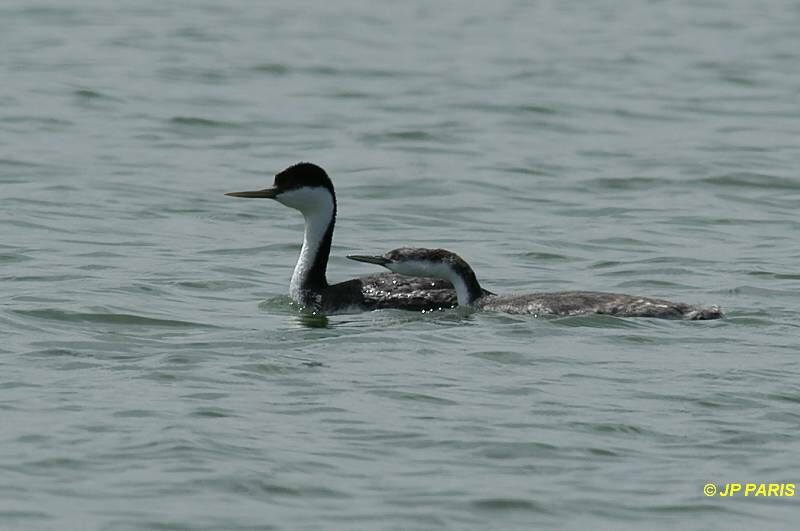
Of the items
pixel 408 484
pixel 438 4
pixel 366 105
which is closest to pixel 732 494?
pixel 408 484

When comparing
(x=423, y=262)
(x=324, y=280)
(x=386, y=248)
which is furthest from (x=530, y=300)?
(x=386, y=248)

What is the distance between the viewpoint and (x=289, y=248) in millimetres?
18094

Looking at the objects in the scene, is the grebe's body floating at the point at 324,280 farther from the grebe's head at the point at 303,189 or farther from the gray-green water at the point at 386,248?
the gray-green water at the point at 386,248

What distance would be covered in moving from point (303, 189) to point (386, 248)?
2.40 meters

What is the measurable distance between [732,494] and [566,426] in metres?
1.36

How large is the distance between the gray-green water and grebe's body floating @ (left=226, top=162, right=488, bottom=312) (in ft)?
0.95

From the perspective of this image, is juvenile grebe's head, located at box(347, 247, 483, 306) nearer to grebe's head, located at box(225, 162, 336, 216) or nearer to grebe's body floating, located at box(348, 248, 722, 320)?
grebe's body floating, located at box(348, 248, 722, 320)

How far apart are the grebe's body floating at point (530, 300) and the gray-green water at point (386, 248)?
15 cm

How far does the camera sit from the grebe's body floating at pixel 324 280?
14.9m

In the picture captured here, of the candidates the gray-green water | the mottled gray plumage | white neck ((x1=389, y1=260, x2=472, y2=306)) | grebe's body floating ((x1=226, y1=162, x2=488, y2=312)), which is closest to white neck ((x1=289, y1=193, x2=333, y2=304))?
grebe's body floating ((x1=226, y1=162, x2=488, y2=312))

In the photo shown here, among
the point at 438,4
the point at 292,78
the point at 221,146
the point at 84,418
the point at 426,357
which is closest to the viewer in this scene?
the point at 84,418

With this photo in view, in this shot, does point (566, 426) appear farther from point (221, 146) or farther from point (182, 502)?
point (221, 146)

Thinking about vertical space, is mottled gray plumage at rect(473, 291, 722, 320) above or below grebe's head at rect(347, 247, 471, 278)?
below

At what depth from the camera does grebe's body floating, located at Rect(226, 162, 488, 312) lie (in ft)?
48.7
